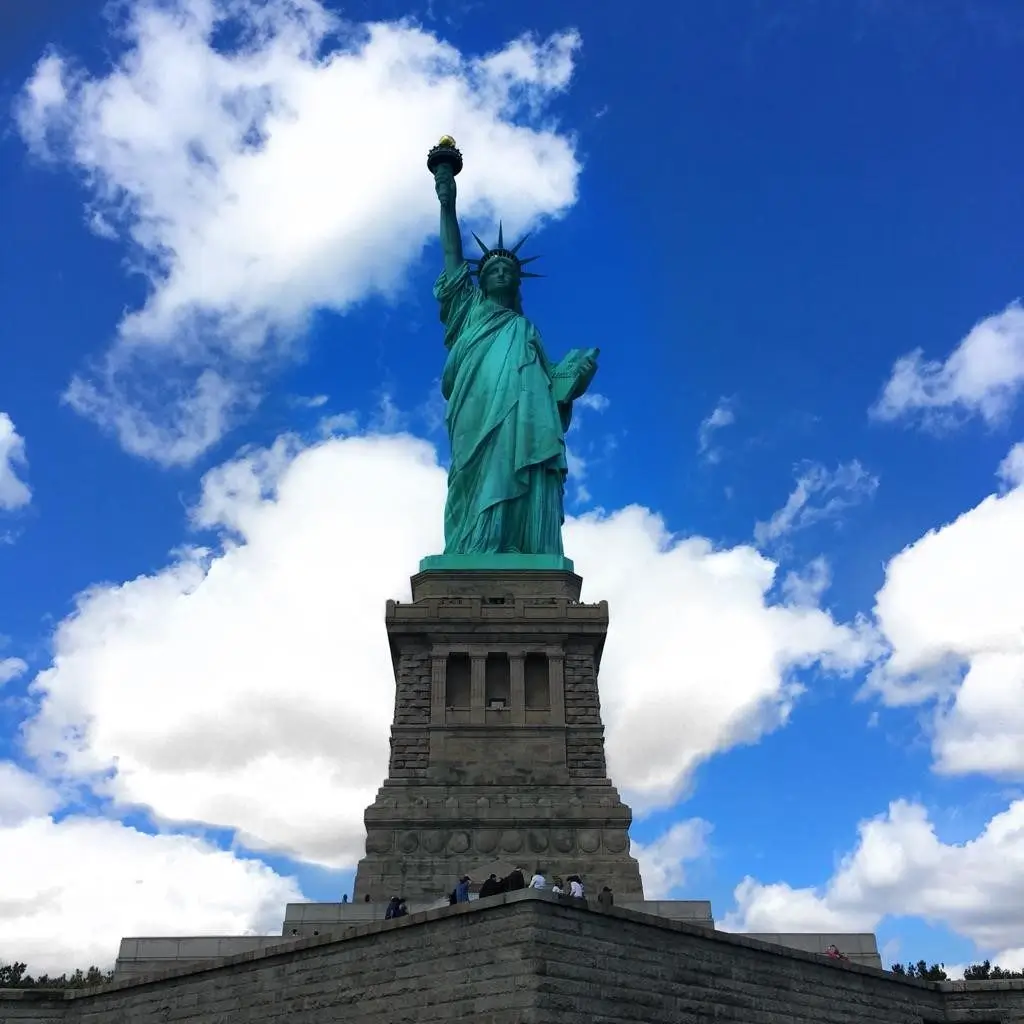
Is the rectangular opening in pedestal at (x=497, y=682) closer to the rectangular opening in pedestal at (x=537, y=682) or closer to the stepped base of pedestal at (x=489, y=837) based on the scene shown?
the rectangular opening in pedestal at (x=537, y=682)

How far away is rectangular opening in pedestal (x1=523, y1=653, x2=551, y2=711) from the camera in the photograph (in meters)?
26.9

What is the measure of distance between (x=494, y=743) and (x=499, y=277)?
15050mm

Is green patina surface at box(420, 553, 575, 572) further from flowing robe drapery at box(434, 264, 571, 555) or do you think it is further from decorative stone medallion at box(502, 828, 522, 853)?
decorative stone medallion at box(502, 828, 522, 853)

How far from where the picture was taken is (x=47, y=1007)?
18234 millimetres

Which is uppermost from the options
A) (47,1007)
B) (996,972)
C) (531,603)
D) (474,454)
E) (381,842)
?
(474,454)

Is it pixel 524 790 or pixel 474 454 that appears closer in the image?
pixel 524 790

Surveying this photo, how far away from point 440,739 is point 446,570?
15.6 ft

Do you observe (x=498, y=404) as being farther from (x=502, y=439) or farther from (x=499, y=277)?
(x=499, y=277)

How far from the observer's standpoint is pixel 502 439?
31422 mm

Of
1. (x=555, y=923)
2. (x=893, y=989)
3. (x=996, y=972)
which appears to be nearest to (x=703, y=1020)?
(x=555, y=923)

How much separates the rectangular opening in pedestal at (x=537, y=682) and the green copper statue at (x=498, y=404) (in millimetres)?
3442

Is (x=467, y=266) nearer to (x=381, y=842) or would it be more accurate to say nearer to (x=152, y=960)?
(x=381, y=842)

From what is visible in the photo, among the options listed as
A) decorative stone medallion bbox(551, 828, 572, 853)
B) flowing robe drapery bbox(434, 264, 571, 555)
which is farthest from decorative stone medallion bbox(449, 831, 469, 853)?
flowing robe drapery bbox(434, 264, 571, 555)

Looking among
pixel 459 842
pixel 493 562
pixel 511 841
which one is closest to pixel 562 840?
pixel 511 841
